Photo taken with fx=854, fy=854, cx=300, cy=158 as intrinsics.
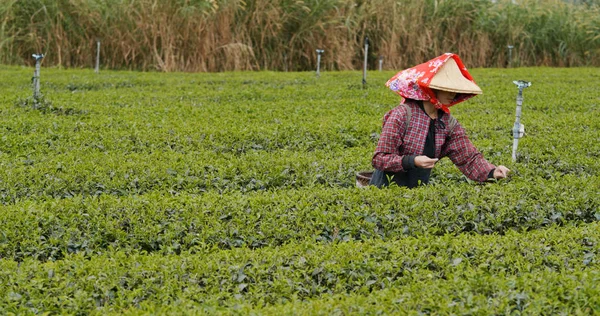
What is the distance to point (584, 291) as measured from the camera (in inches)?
199

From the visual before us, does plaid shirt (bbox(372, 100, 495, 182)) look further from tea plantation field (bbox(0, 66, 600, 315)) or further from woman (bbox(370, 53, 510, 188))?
tea plantation field (bbox(0, 66, 600, 315))

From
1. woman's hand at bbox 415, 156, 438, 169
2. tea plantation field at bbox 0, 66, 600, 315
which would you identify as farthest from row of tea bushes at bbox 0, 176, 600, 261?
woman's hand at bbox 415, 156, 438, 169

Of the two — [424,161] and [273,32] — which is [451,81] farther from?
[273,32]

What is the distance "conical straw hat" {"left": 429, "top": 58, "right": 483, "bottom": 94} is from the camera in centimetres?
678

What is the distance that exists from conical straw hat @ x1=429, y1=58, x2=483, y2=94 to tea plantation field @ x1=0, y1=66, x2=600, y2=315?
0.98 metres

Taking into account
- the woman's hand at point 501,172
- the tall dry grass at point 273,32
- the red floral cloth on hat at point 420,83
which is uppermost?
the tall dry grass at point 273,32

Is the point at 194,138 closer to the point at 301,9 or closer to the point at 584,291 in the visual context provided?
the point at 584,291

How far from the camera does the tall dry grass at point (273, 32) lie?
2048cm

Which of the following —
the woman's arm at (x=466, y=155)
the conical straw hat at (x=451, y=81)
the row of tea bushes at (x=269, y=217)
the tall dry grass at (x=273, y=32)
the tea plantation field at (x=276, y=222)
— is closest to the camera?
the tea plantation field at (x=276, y=222)

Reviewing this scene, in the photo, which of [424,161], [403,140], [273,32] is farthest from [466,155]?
[273,32]

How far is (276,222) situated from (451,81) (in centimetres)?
180

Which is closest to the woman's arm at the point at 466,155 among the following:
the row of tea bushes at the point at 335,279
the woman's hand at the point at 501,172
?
the woman's hand at the point at 501,172

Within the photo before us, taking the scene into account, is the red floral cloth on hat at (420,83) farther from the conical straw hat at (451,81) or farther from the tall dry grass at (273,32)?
the tall dry grass at (273,32)

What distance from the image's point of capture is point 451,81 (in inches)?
270
